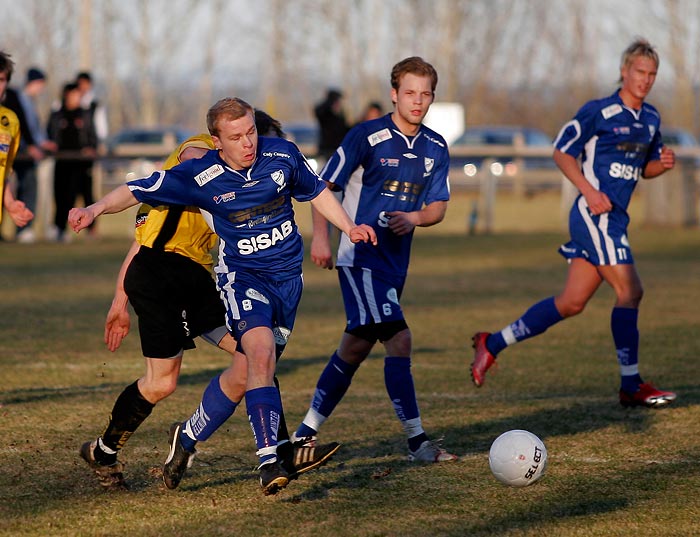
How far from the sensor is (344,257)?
5980 millimetres

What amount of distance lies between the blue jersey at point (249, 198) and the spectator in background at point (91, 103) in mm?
13590

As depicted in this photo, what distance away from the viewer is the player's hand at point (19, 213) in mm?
6477

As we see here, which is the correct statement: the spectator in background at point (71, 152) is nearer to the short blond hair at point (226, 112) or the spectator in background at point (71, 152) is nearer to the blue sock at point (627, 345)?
the blue sock at point (627, 345)

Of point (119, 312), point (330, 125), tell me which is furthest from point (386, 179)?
point (330, 125)

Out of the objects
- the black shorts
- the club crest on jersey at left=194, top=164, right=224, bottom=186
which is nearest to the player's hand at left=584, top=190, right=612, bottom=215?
the black shorts

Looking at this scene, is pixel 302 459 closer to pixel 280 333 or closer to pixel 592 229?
pixel 280 333

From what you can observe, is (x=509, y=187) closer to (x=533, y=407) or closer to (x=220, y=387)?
(x=533, y=407)

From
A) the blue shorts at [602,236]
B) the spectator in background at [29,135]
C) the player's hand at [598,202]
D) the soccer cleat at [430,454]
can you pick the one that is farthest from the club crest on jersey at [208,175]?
the spectator in background at [29,135]

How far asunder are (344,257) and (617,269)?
2.07 m

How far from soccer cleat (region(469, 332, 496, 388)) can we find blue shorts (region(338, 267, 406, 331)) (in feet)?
5.58

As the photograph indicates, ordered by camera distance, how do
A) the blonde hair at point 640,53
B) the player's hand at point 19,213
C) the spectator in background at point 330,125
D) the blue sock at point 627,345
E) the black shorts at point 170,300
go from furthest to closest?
the spectator in background at point 330,125 < the blonde hair at point 640,53 < the blue sock at point 627,345 < the player's hand at point 19,213 < the black shorts at point 170,300

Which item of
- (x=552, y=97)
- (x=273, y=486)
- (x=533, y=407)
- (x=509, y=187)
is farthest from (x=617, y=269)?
(x=552, y=97)

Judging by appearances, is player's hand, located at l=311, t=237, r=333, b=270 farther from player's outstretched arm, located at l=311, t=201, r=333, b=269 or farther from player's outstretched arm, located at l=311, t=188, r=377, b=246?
player's outstretched arm, located at l=311, t=188, r=377, b=246

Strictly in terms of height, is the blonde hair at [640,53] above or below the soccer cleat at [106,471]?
above
